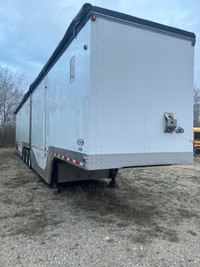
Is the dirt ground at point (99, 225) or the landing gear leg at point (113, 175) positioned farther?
the landing gear leg at point (113, 175)

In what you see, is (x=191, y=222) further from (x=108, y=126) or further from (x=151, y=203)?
(x=108, y=126)

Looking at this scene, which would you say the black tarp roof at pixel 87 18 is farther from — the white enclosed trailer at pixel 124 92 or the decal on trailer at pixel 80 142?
the decal on trailer at pixel 80 142

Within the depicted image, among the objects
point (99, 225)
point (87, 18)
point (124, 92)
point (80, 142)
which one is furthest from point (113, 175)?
point (87, 18)

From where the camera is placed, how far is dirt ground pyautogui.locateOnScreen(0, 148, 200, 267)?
3051 millimetres

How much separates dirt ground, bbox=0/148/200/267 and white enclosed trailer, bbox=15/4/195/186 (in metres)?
1.18

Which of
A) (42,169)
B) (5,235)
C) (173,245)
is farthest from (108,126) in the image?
(42,169)

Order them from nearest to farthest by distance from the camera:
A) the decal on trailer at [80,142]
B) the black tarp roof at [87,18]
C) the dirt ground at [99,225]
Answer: the dirt ground at [99,225], the black tarp roof at [87,18], the decal on trailer at [80,142]

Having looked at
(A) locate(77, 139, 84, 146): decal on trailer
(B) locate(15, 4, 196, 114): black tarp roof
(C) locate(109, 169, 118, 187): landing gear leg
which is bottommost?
(C) locate(109, 169, 118, 187): landing gear leg

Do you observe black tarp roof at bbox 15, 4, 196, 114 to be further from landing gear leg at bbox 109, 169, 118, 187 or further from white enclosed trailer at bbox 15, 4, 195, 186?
landing gear leg at bbox 109, 169, 118, 187

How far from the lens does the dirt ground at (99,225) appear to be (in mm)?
3051

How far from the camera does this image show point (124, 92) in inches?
150

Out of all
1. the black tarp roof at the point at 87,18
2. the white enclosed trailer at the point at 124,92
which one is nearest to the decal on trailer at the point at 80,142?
the white enclosed trailer at the point at 124,92

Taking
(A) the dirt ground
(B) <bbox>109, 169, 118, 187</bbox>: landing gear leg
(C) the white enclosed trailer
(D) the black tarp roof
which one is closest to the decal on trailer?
(C) the white enclosed trailer

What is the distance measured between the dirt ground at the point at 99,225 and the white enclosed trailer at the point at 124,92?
1181 mm
